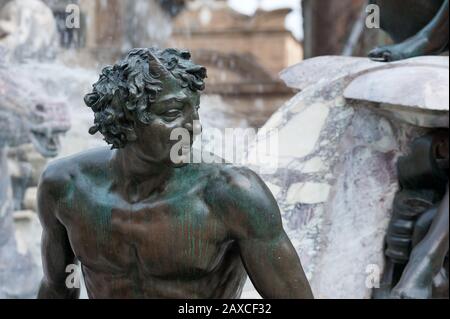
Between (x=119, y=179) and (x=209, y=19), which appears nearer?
(x=119, y=179)

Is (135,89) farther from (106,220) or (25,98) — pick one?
(25,98)

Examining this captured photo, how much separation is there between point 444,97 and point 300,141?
72 centimetres

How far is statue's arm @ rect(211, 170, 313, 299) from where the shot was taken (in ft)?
8.75

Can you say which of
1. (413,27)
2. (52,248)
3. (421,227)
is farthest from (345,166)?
(52,248)

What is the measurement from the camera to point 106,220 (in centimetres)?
276

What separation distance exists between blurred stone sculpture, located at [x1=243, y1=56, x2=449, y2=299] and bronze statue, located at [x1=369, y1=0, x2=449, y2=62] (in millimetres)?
232

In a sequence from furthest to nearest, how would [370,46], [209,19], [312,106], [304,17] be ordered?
[209,19]
[304,17]
[370,46]
[312,106]

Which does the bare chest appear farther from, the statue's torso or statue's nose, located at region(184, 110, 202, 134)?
statue's nose, located at region(184, 110, 202, 134)

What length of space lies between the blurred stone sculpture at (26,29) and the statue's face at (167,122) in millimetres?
3860

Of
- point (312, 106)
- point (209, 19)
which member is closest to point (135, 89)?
point (312, 106)

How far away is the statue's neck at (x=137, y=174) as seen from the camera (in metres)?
2.70

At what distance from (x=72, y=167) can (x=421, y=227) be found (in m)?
1.76

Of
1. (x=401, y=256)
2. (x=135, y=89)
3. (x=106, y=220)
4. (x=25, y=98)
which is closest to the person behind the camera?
(x=135, y=89)

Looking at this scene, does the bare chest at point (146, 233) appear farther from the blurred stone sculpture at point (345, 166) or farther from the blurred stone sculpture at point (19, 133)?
the blurred stone sculpture at point (19, 133)
